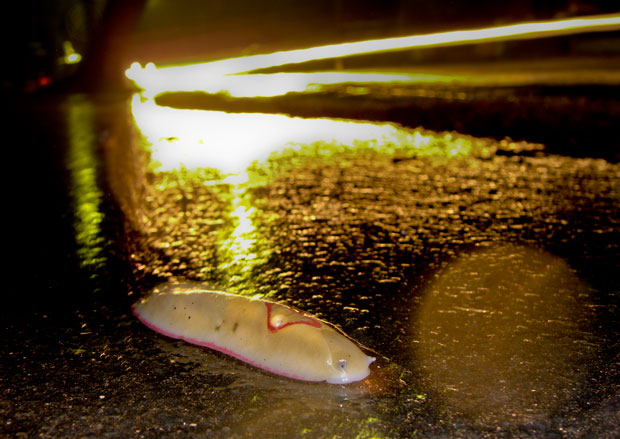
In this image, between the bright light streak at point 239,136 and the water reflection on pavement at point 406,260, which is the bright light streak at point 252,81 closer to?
the bright light streak at point 239,136

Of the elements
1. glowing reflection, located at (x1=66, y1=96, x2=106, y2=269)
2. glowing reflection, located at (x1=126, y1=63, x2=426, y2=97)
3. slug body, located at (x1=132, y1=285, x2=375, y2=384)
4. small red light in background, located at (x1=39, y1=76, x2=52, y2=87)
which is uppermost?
small red light in background, located at (x1=39, y1=76, x2=52, y2=87)

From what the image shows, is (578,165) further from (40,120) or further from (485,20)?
(485,20)

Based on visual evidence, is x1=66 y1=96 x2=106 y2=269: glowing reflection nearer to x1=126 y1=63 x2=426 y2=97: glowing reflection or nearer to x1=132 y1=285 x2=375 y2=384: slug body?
x1=132 y1=285 x2=375 y2=384: slug body

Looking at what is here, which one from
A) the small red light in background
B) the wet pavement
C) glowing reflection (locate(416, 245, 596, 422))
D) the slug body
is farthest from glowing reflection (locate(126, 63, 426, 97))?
the slug body

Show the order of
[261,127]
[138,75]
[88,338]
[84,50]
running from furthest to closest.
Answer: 1. [138,75]
2. [84,50]
3. [261,127]
4. [88,338]

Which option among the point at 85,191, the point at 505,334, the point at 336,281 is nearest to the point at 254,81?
the point at 85,191

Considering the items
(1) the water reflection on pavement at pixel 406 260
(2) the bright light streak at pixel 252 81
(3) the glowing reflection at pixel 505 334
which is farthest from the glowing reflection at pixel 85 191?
(2) the bright light streak at pixel 252 81

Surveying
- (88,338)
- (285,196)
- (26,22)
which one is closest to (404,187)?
(285,196)
